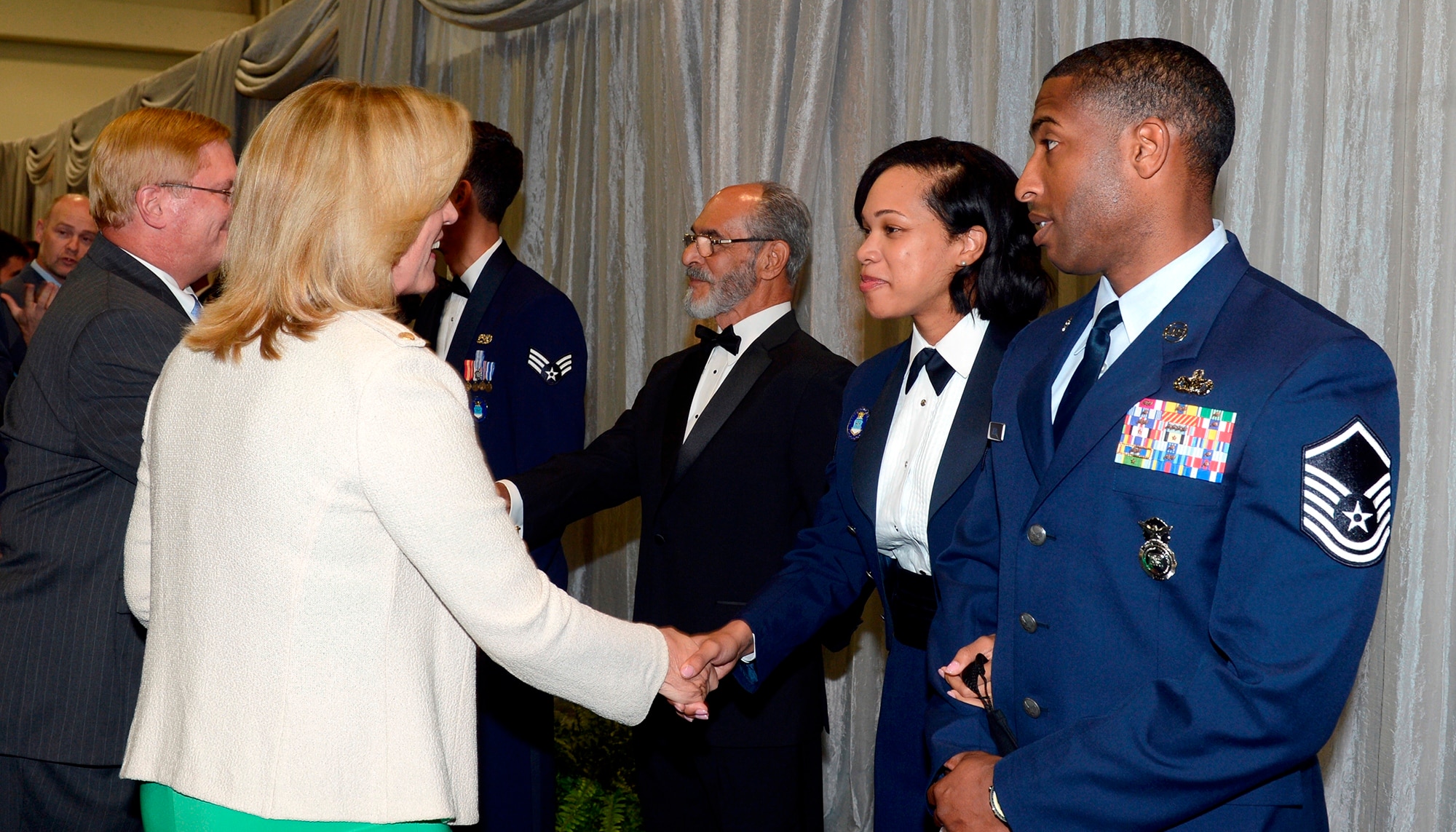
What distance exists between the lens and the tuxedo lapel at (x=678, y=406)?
9.59 ft

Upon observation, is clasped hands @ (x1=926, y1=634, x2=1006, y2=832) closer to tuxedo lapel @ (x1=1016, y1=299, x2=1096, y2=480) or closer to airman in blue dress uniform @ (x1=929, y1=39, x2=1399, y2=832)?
airman in blue dress uniform @ (x1=929, y1=39, x2=1399, y2=832)

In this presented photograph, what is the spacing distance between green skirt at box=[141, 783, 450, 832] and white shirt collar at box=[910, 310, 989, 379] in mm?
1279

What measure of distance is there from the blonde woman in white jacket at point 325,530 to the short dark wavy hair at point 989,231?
3.63 ft

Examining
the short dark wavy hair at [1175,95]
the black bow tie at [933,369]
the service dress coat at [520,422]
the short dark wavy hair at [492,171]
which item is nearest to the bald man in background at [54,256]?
the short dark wavy hair at [492,171]

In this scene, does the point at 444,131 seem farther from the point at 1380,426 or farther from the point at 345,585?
the point at 1380,426

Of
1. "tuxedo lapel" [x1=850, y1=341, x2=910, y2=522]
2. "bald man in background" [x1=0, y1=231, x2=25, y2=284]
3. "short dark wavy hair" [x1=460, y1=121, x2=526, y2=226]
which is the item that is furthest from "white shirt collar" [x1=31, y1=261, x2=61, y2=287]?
"tuxedo lapel" [x1=850, y1=341, x2=910, y2=522]

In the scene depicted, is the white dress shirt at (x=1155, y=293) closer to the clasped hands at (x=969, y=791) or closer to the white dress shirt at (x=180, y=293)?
the clasped hands at (x=969, y=791)

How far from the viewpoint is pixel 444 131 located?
1.61 m

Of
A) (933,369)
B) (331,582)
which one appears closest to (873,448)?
(933,369)

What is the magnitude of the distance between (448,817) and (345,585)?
12.9 inches

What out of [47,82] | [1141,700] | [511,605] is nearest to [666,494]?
[511,605]

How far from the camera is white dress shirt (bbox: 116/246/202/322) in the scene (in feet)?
8.24

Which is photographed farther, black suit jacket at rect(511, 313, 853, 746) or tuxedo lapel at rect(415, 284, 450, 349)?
tuxedo lapel at rect(415, 284, 450, 349)

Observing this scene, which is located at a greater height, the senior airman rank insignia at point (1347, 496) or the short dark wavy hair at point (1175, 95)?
the short dark wavy hair at point (1175, 95)
